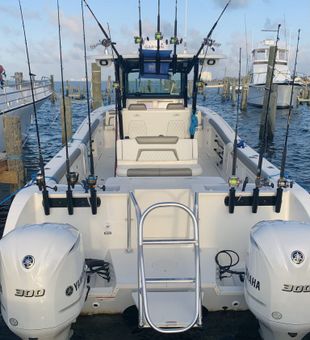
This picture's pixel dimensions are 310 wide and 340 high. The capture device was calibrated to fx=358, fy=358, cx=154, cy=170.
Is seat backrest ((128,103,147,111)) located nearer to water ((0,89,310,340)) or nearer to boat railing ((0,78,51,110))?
water ((0,89,310,340))

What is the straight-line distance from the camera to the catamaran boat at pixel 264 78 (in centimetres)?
3409

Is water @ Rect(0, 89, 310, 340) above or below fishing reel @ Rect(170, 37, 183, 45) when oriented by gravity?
below

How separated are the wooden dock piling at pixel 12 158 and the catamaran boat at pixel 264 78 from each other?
2841 cm

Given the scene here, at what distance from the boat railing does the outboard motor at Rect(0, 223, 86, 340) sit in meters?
10.2

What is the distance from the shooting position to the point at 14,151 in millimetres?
8781

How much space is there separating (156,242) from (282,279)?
1.11 meters

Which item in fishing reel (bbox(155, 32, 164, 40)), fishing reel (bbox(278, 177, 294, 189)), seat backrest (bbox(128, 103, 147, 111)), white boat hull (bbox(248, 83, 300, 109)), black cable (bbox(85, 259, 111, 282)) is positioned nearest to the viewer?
black cable (bbox(85, 259, 111, 282))

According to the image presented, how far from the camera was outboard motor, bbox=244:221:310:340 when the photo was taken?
292 cm

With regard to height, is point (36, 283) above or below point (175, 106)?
below

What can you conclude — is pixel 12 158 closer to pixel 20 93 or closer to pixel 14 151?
pixel 14 151

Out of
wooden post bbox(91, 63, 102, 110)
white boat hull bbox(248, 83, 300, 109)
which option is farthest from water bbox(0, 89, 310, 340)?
wooden post bbox(91, 63, 102, 110)

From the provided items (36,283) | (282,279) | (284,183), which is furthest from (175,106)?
(36,283)

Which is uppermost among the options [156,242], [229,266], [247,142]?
[156,242]

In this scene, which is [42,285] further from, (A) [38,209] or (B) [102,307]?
(A) [38,209]
